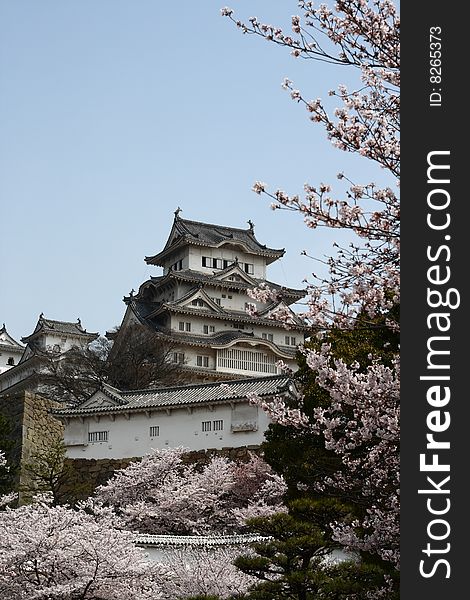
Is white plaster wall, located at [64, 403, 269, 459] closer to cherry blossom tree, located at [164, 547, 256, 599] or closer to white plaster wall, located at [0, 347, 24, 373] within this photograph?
cherry blossom tree, located at [164, 547, 256, 599]

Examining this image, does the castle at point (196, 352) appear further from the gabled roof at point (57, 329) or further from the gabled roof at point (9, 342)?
the gabled roof at point (9, 342)

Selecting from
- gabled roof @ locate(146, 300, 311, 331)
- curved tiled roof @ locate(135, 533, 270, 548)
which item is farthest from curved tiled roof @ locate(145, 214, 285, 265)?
curved tiled roof @ locate(135, 533, 270, 548)

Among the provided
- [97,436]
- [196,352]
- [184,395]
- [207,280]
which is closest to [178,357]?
[196,352]

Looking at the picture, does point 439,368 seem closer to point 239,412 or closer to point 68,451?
point 239,412

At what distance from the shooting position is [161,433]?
24.2 m

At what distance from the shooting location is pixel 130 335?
3619 centimetres

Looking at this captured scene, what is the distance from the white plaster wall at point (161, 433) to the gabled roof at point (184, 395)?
25 cm

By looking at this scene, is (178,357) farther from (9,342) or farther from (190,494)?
(9,342)

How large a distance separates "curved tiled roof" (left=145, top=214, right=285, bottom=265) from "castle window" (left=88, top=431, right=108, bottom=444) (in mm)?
17288

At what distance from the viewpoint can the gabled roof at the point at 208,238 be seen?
137 feet

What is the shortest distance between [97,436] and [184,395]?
2.56m

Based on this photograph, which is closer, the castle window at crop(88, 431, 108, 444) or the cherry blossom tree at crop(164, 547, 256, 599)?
the cherry blossom tree at crop(164, 547, 256, 599)

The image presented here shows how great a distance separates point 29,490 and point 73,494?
71.8 inches

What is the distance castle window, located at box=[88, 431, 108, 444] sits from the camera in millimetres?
24750
